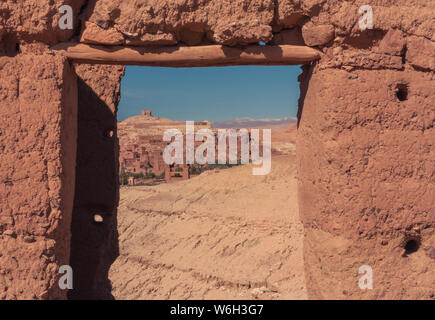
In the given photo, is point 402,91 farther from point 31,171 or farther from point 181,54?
point 31,171

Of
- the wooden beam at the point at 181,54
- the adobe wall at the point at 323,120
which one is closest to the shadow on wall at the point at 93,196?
the adobe wall at the point at 323,120

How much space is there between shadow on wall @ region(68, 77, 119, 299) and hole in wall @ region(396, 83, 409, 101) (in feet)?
10.7

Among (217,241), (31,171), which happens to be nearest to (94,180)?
(31,171)

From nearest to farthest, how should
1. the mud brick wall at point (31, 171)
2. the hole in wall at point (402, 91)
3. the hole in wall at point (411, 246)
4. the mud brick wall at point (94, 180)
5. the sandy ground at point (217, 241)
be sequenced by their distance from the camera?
the mud brick wall at point (31, 171) → the hole in wall at point (402, 91) → the hole in wall at point (411, 246) → the mud brick wall at point (94, 180) → the sandy ground at point (217, 241)

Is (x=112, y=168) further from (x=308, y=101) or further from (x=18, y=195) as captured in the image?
(x=308, y=101)

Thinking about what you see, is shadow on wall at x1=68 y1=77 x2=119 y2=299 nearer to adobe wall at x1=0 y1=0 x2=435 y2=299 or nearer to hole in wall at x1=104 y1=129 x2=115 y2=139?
hole in wall at x1=104 y1=129 x2=115 y2=139

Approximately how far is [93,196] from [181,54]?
8.79 ft

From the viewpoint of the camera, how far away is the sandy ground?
25.7 ft

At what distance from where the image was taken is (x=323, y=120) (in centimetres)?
289

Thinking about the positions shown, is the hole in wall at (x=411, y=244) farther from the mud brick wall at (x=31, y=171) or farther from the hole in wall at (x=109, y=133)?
the hole in wall at (x=109, y=133)

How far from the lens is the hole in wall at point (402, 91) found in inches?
116

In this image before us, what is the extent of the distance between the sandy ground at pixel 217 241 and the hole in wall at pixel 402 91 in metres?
4.85

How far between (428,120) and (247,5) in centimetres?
165

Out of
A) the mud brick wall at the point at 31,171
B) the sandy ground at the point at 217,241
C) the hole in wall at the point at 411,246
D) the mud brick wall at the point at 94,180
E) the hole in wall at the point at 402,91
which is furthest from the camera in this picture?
the sandy ground at the point at 217,241
